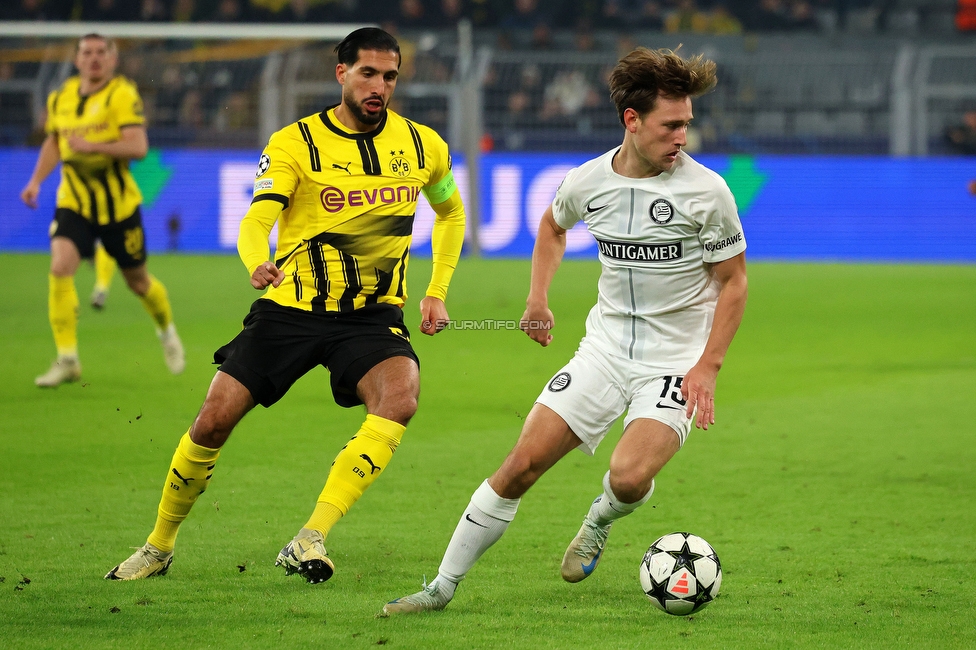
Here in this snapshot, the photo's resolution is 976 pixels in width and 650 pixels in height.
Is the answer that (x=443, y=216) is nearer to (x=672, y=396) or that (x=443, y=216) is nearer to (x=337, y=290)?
(x=337, y=290)

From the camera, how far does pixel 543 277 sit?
4.70m

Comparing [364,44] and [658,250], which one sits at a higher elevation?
[364,44]

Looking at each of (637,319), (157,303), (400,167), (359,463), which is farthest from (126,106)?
(637,319)

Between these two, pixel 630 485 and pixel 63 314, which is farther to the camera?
pixel 63 314

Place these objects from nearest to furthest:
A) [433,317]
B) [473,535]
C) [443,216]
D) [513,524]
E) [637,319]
Answer: [473,535] → [637,319] → [433,317] → [443,216] → [513,524]

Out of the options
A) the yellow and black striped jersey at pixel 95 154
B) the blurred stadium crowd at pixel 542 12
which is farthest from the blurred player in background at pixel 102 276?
the blurred stadium crowd at pixel 542 12

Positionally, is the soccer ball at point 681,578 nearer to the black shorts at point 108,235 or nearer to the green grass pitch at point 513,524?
the green grass pitch at point 513,524

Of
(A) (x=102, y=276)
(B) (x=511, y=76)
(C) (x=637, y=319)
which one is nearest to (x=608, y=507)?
(C) (x=637, y=319)

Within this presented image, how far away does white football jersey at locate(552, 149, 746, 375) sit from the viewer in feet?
14.1

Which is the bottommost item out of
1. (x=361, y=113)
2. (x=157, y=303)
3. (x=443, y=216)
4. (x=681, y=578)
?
(x=157, y=303)

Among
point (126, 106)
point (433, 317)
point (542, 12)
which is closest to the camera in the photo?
point (433, 317)

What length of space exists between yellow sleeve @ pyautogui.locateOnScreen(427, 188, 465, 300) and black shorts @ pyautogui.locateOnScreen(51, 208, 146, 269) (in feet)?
14.3

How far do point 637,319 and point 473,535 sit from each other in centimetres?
96

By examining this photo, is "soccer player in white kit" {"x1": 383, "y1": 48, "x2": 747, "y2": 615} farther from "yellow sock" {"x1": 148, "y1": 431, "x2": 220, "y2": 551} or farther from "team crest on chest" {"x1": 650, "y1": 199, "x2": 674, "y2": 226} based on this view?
"yellow sock" {"x1": 148, "y1": 431, "x2": 220, "y2": 551}
